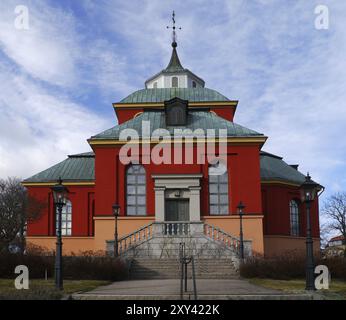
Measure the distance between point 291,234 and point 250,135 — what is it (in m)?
9.60

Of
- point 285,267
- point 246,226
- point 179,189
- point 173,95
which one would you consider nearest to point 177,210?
point 179,189

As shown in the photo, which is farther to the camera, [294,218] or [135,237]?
[294,218]

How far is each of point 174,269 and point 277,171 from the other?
17.3 meters

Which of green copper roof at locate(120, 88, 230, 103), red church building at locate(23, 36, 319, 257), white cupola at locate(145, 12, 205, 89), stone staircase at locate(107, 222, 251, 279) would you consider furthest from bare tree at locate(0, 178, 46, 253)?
white cupola at locate(145, 12, 205, 89)

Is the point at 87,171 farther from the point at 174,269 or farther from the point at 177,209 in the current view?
the point at 174,269

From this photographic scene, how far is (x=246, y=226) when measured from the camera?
3300cm

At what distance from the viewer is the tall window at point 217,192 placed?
33562 millimetres

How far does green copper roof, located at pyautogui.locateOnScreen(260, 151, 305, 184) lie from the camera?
39.8m

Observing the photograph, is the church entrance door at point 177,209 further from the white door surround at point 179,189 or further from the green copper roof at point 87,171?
the green copper roof at point 87,171

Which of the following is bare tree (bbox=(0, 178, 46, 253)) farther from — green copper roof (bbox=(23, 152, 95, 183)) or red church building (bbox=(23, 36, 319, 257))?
red church building (bbox=(23, 36, 319, 257))

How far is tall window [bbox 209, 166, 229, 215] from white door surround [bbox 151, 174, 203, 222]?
102 cm

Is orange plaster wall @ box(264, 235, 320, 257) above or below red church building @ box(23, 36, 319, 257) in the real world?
below

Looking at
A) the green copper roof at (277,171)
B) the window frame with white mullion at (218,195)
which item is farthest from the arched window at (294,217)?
the window frame with white mullion at (218,195)
